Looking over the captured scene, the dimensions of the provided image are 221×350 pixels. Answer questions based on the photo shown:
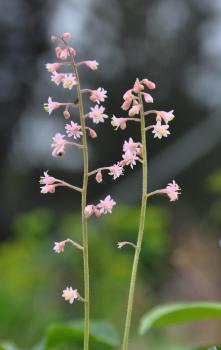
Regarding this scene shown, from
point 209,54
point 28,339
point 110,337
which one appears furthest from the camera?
point 209,54

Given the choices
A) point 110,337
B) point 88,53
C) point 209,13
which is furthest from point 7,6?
point 110,337

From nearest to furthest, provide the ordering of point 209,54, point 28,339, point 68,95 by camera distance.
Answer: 1. point 28,339
2. point 68,95
3. point 209,54

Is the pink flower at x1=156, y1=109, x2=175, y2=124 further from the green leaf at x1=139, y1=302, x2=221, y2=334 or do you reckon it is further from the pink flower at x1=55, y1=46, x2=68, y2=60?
the green leaf at x1=139, y1=302, x2=221, y2=334

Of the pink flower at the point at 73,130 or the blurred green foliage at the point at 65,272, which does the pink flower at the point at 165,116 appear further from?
the blurred green foliage at the point at 65,272

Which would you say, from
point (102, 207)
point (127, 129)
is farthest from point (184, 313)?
point (127, 129)

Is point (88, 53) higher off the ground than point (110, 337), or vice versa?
point (88, 53)

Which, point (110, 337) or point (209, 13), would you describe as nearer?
point (110, 337)

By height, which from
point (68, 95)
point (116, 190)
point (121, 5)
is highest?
point (121, 5)

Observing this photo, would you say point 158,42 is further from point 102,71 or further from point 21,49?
point 21,49
